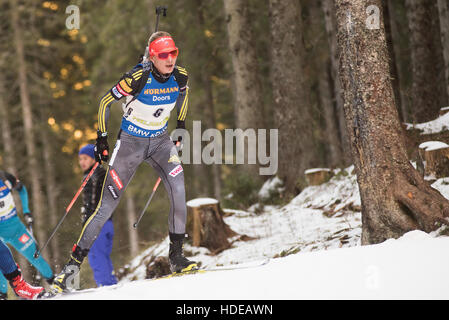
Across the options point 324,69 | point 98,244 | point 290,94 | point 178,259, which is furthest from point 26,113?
point 178,259

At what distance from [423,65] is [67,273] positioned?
9121 millimetres

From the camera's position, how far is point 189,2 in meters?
18.3

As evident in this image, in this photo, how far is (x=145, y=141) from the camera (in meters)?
5.70

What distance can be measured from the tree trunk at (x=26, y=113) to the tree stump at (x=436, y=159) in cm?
1606

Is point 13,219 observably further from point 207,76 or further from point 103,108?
point 207,76

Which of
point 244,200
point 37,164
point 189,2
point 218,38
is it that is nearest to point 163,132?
point 244,200

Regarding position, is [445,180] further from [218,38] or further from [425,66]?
[218,38]

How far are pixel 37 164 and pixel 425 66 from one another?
1541 centimetres

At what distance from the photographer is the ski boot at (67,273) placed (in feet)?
17.5

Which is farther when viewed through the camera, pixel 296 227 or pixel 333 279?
pixel 296 227

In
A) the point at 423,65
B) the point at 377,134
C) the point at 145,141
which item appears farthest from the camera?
the point at 423,65

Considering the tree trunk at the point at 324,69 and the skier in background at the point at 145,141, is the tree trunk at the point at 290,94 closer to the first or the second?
the tree trunk at the point at 324,69

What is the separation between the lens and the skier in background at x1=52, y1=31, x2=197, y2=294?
542 centimetres
